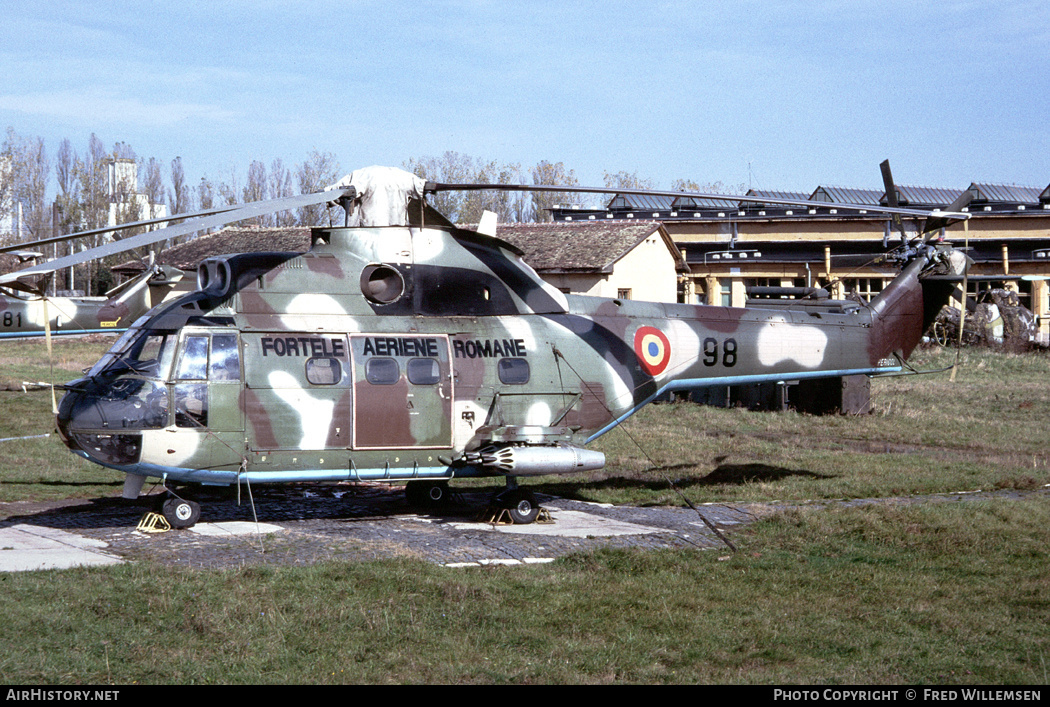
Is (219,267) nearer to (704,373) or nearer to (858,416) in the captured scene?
(704,373)

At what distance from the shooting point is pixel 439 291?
14.2m

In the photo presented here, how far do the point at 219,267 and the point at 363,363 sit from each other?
224cm

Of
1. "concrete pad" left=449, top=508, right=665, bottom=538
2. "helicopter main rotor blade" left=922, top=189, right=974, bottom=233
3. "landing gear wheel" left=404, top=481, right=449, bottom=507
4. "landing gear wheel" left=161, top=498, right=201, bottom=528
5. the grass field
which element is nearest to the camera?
the grass field

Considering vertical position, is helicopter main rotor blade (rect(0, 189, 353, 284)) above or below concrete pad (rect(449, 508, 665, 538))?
above

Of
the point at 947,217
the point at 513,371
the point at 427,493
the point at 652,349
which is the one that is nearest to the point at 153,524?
the point at 427,493

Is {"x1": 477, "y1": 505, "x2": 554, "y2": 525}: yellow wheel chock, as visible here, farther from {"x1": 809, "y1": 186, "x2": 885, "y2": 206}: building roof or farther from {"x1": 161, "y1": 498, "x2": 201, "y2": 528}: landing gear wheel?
{"x1": 809, "y1": 186, "x2": 885, "y2": 206}: building roof

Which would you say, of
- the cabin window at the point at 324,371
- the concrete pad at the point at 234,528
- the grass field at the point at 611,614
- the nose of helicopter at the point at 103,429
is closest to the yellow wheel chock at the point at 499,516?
the grass field at the point at 611,614

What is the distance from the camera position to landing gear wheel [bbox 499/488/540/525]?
1418 cm

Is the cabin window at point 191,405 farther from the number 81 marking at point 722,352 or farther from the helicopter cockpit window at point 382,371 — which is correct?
the number 81 marking at point 722,352

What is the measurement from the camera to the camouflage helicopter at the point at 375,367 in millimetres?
12648

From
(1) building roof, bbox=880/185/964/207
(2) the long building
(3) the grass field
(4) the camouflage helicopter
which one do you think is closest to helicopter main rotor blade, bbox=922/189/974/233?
(4) the camouflage helicopter

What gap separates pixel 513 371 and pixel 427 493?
264 cm

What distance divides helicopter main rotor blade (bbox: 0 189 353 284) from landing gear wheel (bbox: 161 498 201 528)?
12.4 ft
